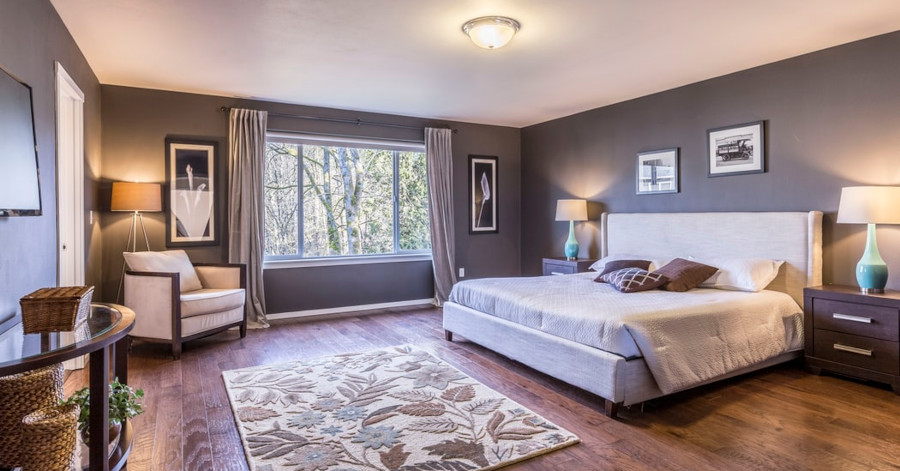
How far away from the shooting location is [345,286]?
18.9 feet

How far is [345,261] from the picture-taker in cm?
576

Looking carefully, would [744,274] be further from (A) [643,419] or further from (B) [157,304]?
(B) [157,304]

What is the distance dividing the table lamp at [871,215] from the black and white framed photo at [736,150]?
84cm

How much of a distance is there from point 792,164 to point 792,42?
3.07 feet

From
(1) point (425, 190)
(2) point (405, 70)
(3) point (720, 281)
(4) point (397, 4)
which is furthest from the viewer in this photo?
(1) point (425, 190)

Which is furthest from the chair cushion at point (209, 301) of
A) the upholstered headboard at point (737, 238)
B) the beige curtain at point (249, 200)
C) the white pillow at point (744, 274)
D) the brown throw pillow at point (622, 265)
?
the white pillow at point (744, 274)

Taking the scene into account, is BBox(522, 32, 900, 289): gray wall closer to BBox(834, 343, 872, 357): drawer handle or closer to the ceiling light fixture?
BBox(834, 343, 872, 357): drawer handle

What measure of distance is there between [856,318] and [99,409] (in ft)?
13.6

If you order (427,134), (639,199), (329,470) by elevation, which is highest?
(427,134)

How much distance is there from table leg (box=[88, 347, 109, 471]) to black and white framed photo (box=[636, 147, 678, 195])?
4671 mm

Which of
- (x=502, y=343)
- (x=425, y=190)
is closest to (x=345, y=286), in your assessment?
(x=425, y=190)

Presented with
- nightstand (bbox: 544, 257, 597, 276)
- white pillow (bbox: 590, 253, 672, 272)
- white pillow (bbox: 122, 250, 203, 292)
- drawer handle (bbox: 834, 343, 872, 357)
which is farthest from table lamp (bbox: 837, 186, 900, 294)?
white pillow (bbox: 122, 250, 203, 292)

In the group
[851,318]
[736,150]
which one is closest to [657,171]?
[736,150]

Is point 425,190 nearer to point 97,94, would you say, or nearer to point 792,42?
point 97,94
